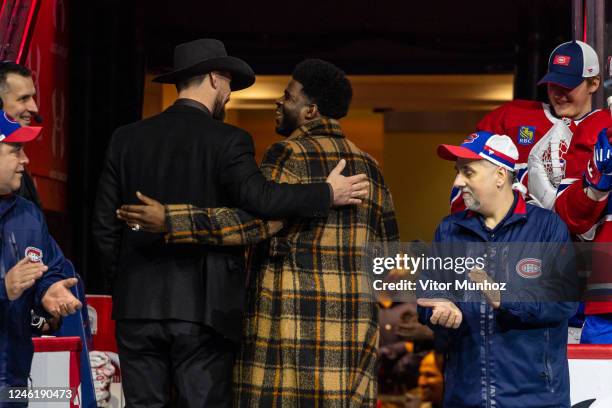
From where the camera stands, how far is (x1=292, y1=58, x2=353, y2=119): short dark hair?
4.07 m

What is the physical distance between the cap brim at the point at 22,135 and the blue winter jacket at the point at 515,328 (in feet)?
4.37

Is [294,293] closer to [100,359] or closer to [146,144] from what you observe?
[146,144]

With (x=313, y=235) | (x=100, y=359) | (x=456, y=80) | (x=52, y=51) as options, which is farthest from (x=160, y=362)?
(x=456, y=80)

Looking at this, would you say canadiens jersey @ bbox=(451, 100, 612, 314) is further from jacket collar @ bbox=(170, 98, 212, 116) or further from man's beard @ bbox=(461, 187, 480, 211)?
jacket collar @ bbox=(170, 98, 212, 116)

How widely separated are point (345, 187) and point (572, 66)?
1.47 meters

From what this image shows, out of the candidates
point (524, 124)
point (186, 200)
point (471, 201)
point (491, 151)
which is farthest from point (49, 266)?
point (524, 124)

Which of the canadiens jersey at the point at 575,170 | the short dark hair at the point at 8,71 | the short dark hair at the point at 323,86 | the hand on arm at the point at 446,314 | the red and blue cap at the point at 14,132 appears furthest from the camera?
the short dark hair at the point at 8,71

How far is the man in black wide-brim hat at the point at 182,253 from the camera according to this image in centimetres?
375

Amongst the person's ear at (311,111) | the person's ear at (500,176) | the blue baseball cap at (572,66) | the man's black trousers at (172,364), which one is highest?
the blue baseball cap at (572,66)

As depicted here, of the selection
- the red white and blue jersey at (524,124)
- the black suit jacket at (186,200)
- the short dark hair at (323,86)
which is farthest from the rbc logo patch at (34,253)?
the red white and blue jersey at (524,124)

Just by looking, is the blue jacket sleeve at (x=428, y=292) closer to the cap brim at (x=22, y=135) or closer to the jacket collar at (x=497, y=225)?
the jacket collar at (x=497, y=225)

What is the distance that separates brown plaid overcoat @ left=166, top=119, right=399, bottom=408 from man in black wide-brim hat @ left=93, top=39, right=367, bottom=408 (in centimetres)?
9

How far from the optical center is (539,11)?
24.8 ft

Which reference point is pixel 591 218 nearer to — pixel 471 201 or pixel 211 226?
pixel 471 201
